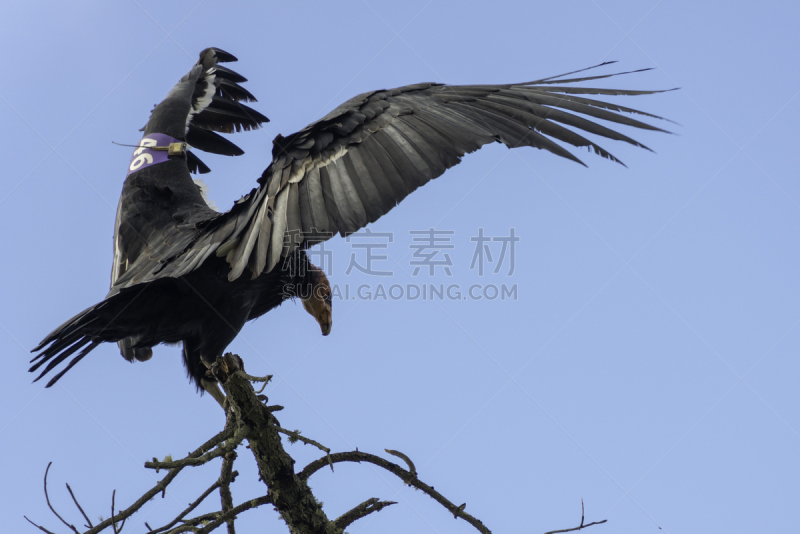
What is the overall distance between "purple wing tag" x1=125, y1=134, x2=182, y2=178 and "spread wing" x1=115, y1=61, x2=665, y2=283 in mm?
1729

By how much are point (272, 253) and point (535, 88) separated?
1.85m

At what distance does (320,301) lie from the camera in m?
4.61

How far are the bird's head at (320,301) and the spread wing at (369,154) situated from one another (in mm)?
959

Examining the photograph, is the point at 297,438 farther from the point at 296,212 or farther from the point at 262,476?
the point at 296,212

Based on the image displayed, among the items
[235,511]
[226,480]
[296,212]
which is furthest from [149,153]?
[235,511]

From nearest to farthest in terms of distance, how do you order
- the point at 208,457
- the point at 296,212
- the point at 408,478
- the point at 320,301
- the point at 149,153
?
the point at 208,457 < the point at 296,212 < the point at 408,478 < the point at 320,301 < the point at 149,153

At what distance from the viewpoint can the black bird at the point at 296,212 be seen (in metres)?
3.25

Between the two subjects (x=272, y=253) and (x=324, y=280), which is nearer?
(x=272, y=253)

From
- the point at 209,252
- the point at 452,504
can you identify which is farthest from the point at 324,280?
the point at 452,504

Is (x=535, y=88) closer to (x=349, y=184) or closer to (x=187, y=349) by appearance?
(x=349, y=184)

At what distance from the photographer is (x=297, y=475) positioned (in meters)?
3.49

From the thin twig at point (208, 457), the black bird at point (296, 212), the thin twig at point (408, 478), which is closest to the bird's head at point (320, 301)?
the black bird at point (296, 212)

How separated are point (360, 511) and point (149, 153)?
3.38 metres

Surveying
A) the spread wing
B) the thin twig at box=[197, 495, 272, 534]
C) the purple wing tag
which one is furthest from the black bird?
the thin twig at box=[197, 495, 272, 534]
